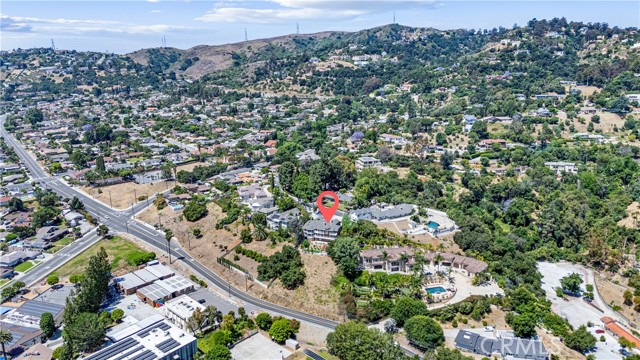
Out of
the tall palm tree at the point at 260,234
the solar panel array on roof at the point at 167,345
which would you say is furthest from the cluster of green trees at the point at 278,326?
the tall palm tree at the point at 260,234

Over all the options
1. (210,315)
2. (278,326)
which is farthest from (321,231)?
(210,315)

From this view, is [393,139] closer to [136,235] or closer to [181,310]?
[136,235]

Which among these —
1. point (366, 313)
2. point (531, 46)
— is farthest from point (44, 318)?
point (531, 46)

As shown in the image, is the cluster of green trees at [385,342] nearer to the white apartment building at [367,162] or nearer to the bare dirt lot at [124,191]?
the white apartment building at [367,162]

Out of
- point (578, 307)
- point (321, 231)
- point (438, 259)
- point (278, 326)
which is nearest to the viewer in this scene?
point (278, 326)

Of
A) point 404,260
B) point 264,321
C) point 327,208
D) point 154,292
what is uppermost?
point 327,208

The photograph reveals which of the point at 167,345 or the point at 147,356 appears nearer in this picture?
the point at 147,356
